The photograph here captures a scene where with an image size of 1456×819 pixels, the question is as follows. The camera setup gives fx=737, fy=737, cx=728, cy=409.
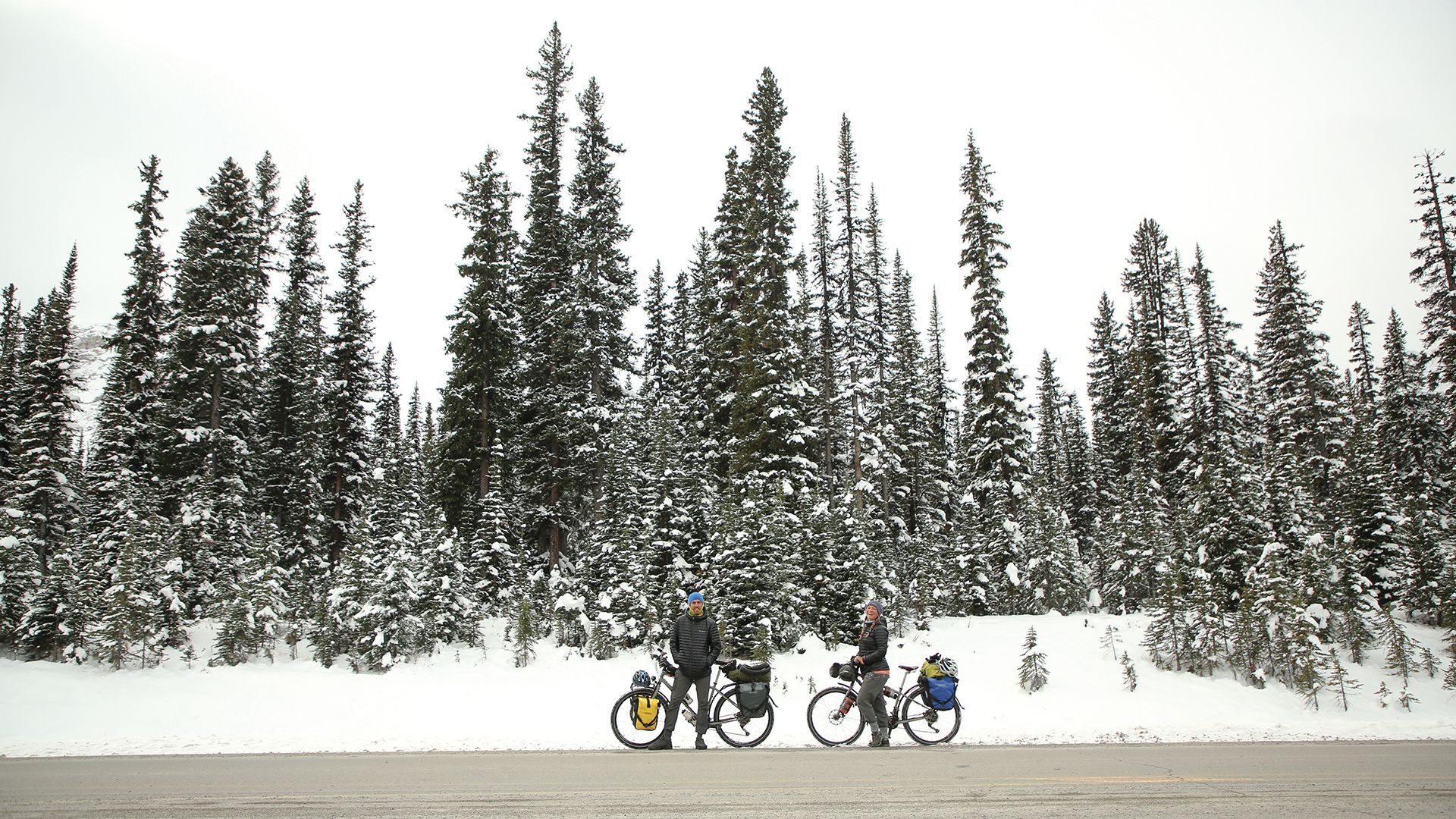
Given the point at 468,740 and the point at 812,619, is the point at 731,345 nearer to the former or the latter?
the point at 812,619

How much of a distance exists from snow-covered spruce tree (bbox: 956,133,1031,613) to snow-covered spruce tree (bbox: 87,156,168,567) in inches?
1172

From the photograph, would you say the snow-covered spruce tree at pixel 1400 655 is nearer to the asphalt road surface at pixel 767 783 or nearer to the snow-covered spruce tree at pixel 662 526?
the asphalt road surface at pixel 767 783

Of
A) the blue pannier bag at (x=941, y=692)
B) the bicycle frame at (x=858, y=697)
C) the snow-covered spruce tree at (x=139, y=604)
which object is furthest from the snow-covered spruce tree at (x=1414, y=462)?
the snow-covered spruce tree at (x=139, y=604)

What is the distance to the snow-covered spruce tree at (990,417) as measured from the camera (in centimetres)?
2566

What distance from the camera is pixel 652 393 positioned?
42344 mm

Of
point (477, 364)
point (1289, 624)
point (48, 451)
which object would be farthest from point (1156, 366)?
point (48, 451)

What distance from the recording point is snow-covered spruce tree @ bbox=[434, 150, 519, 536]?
2991cm

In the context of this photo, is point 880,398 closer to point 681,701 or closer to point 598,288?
point 598,288

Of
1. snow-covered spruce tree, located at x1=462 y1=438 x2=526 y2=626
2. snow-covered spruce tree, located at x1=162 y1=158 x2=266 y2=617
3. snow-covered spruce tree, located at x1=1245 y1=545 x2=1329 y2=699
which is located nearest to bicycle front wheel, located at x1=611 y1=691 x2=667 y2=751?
snow-covered spruce tree, located at x1=1245 y1=545 x2=1329 y2=699

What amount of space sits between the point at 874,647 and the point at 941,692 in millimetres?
1204

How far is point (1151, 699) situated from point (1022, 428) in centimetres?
1481

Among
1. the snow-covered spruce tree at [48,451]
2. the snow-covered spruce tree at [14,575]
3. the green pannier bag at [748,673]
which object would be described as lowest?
the green pannier bag at [748,673]

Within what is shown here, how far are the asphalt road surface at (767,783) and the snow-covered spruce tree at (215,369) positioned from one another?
17877 millimetres

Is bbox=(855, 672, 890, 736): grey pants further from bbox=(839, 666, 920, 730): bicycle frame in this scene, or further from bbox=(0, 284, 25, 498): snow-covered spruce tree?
bbox=(0, 284, 25, 498): snow-covered spruce tree
